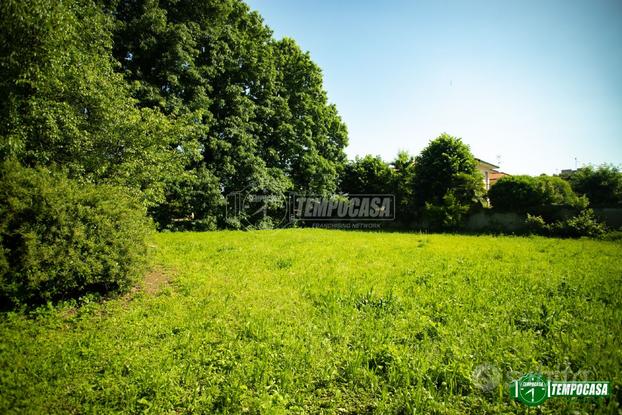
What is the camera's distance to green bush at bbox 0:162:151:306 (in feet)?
15.0

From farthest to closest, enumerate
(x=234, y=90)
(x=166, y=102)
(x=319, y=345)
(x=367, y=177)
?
(x=367, y=177), (x=234, y=90), (x=166, y=102), (x=319, y=345)

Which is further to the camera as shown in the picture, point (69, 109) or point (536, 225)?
point (536, 225)

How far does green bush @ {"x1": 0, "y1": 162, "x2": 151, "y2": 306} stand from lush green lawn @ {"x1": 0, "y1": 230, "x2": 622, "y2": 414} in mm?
579

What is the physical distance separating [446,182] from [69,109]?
22474 mm

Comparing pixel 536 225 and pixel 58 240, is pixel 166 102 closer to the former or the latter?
pixel 58 240

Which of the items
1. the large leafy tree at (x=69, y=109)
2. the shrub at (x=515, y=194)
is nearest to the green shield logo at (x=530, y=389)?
the large leafy tree at (x=69, y=109)

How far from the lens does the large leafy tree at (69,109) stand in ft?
19.3

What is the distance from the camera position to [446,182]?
21.3 meters

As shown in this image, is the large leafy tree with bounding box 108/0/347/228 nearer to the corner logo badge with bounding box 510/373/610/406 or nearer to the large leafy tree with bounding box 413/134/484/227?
the large leafy tree with bounding box 413/134/484/227

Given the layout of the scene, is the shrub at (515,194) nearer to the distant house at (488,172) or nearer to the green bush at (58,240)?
the distant house at (488,172)

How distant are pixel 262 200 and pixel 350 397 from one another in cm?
1892

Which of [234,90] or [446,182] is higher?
[234,90]
